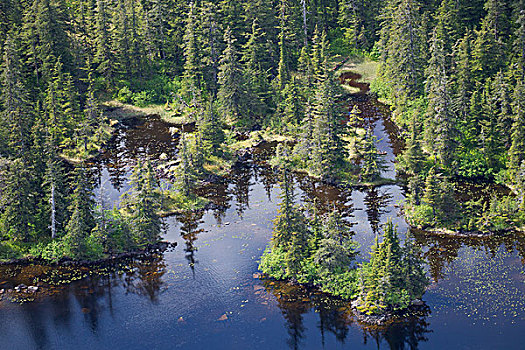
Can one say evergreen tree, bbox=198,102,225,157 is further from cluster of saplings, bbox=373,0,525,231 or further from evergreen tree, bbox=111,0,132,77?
evergreen tree, bbox=111,0,132,77

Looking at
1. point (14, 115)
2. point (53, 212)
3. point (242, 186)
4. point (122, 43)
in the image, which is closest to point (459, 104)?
point (242, 186)

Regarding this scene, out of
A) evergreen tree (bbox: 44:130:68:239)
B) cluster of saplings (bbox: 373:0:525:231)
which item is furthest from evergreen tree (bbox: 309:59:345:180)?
evergreen tree (bbox: 44:130:68:239)

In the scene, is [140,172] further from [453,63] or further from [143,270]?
[453,63]

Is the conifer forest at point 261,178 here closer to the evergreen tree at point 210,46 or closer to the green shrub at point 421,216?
the green shrub at point 421,216

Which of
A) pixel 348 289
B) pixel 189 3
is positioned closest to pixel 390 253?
pixel 348 289

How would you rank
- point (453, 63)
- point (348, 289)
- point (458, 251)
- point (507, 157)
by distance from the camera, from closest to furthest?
point (348, 289) < point (458, 251) < point (507, 157) < point (453, 63)
